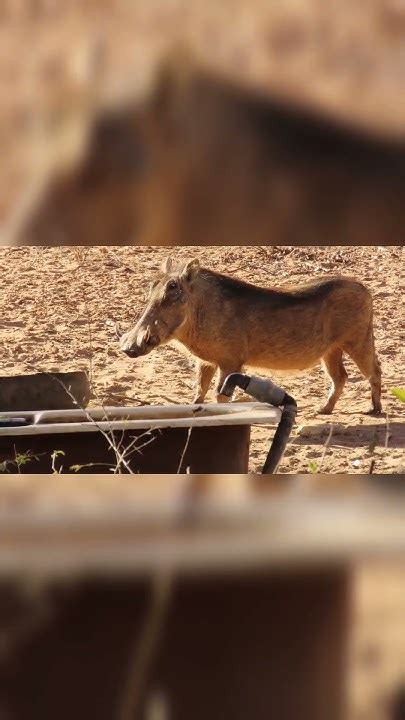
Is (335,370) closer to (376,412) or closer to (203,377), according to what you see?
(376,412)

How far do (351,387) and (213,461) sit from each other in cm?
322

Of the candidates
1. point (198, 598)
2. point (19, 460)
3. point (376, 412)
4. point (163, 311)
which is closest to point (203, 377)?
point (163, 311)

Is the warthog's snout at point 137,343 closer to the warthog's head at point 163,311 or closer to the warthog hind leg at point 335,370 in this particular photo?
the warthog's head at point 163,311

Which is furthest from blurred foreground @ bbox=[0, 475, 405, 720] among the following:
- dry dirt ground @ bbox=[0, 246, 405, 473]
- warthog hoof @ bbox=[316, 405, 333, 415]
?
Result: warthog hoof @ bbox=[316, 405, 333, 415]

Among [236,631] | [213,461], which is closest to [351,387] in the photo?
[213,461]

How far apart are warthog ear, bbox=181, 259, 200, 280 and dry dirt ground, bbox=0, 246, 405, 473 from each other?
2.11 feet

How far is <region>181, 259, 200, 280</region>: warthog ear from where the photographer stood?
618 cm

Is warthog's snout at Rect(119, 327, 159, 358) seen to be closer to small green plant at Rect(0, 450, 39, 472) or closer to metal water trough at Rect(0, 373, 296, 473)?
metal water trough at Rect(0, 373, 296, 473)

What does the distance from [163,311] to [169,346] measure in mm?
980

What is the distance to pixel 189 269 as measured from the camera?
622 centimetres
